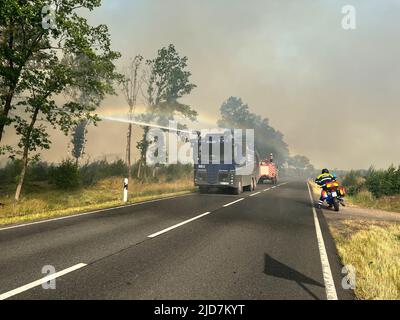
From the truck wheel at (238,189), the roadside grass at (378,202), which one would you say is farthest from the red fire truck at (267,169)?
the truck wheel at (238,189)

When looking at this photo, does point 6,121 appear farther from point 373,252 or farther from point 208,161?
point 373,252

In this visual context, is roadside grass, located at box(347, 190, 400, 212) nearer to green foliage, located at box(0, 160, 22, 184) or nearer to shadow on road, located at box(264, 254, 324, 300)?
shadow on road, located at box(264, 254, 324, 300)

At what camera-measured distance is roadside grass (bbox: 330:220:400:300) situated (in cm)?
420

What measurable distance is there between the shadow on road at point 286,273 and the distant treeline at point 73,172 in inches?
482

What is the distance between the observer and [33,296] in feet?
12.2

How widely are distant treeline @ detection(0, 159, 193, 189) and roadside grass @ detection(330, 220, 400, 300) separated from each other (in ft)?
42.5

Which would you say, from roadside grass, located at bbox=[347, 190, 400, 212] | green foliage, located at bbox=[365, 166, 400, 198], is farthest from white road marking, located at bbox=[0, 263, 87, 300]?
green foliage, located at bbox=[365, 166, 400, 198]

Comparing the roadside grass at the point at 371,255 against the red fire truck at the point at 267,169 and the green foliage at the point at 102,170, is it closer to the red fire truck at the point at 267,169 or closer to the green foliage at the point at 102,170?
the green foliage at the point at 102,170

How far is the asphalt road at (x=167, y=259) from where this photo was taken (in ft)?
13.1

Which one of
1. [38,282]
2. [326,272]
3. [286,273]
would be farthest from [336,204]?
[38,282]
